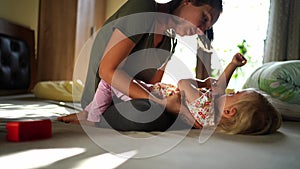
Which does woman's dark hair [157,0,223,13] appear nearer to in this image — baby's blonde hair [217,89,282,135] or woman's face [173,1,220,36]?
woman's face [173,1,220,36]

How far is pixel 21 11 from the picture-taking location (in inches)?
86.8

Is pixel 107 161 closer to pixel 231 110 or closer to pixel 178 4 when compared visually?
pixel 231 110

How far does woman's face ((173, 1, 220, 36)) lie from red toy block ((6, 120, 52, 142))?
574 mm

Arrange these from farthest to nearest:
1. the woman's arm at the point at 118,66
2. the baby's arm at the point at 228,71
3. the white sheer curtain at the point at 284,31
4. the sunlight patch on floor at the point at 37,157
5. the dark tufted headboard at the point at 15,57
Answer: the white sheer curtain at the point at 284,31 < the dark tufted headboard at the point at 15,57 < the baby's arm at the point at 228,71 < the woman's arm at the point at 118,66 < the sunlight patch on floor at the point at 37,157

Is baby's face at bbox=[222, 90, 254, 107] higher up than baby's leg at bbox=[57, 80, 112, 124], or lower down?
higher up

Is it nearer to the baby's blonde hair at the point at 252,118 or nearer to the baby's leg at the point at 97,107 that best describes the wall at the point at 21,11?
the baby's leg at the point at 97,107

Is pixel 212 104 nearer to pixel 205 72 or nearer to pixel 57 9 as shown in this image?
pixel 205 72

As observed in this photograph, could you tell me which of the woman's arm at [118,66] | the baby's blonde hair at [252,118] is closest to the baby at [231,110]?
the baby's blonde hair at [252,118]

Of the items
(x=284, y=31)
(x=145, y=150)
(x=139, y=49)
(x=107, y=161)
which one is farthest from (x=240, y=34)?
(x=107, y=161)

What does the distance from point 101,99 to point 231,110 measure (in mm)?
468

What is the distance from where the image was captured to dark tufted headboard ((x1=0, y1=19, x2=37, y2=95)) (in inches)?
73.5

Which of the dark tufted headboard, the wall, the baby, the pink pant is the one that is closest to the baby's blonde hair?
the baby

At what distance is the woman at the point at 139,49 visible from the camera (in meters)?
0.93

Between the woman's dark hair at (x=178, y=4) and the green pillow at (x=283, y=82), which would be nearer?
the woman's dark hair at (x=178, y=4)
